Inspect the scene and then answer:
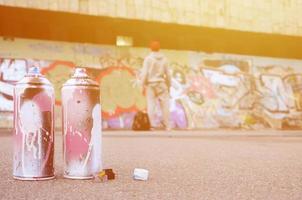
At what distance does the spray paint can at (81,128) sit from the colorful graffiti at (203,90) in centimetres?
1276

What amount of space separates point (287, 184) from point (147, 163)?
1.74 metres

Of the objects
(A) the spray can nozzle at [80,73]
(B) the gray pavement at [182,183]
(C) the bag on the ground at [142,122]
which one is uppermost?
(A) the spray can nozzle at [80,73]

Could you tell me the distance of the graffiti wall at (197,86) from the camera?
16906 millimetres

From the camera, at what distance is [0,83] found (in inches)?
634

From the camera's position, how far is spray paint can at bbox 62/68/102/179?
3.54m

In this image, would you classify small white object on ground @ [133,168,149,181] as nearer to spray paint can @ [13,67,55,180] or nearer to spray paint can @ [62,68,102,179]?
spray paint can @ [62,68,102,179]

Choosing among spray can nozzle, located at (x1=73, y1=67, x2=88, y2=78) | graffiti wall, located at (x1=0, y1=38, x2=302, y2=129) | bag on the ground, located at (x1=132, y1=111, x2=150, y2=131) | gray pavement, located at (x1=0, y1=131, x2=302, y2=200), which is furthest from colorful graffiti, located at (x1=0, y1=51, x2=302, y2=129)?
spray can nozzle, located at (x1=73, y1=67, x2=88, y2=78)

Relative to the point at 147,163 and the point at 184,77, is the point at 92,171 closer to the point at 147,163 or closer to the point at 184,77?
the point at 147,163

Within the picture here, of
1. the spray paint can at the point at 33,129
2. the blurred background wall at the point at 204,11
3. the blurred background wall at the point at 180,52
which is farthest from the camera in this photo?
the blurred background wall at the point at 180,52

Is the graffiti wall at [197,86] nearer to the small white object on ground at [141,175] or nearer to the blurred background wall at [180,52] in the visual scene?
the blurred background wall at [180,52]

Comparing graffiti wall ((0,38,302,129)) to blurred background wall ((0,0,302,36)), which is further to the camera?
graffiti wall ((0,38,302,129))

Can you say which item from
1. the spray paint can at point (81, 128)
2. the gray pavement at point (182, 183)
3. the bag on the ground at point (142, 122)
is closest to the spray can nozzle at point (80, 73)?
the spray paint can at point (81, 128)

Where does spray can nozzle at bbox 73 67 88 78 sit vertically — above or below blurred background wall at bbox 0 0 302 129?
below

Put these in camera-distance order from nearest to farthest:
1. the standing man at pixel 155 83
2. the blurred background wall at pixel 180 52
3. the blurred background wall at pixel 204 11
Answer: the standing man at pixel 155 83 < the blurred background wall at pixel 204 11 < the blurred background wall at pixel 180 52
